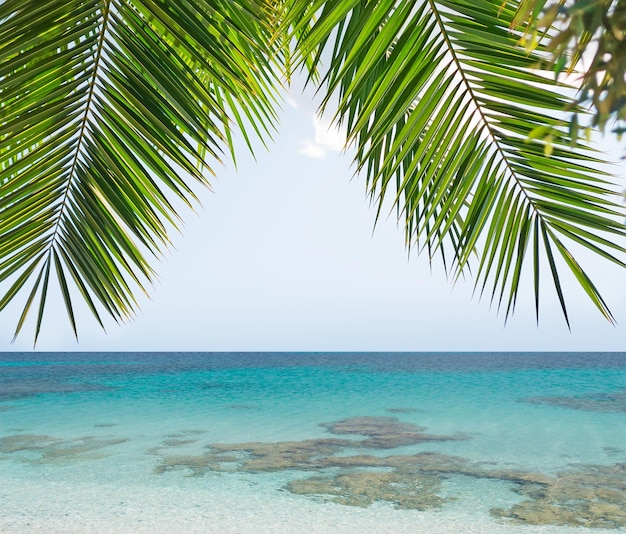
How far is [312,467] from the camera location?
8.46m

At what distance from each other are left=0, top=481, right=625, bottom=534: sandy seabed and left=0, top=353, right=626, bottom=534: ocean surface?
0.02 meters

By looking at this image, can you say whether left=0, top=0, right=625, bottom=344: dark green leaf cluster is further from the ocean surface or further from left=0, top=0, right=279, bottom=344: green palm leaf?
the ocean surface

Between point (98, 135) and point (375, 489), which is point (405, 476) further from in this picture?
point (98, 135)

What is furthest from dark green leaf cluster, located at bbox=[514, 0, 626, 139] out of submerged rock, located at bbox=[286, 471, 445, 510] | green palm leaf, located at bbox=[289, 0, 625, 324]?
submerged rock, located at bbox=[286, 471, 445, 510]

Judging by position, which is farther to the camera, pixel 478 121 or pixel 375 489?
pixel 375 489

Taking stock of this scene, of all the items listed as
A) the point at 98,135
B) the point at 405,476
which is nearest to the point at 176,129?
the point at 98,135

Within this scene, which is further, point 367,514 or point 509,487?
point 509,487

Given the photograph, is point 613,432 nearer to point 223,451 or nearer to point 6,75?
point 223,451

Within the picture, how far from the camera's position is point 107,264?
1.42m

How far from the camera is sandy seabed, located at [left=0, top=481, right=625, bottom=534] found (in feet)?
19.6

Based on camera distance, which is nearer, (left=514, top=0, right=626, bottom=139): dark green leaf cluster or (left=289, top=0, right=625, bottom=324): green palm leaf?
(left=514, top=0, right=626, bottom=139): dark green leaf cluster

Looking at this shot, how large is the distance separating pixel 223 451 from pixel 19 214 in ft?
29.8

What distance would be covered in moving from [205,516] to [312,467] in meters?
2.28

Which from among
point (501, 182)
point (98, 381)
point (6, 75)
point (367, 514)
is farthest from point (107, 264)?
point (98, 381)
